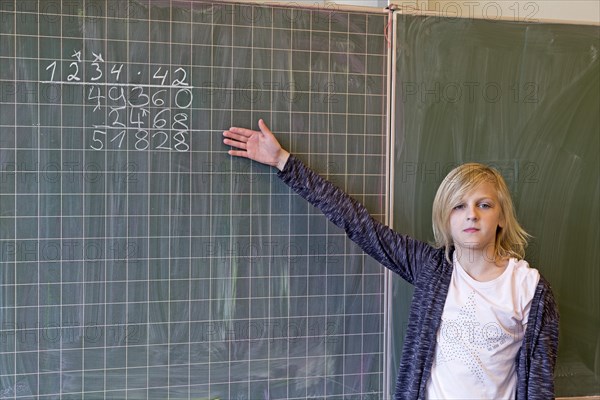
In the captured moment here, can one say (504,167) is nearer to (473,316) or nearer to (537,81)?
(537,81)

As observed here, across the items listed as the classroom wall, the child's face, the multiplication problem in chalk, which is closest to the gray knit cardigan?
the child's face

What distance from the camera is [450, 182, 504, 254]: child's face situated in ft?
4.84

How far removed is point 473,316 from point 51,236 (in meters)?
1.15

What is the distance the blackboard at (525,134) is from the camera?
177 cm

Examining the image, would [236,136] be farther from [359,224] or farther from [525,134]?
[525,134]

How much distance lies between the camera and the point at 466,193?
1.49 meters

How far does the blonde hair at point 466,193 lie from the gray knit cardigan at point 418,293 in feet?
0.30

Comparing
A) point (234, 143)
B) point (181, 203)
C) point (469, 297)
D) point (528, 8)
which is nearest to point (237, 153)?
point (234, 143)

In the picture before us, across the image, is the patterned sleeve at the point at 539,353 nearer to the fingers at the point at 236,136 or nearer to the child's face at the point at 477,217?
the child's face at the point at 477,217

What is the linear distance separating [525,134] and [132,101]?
1.20 meters

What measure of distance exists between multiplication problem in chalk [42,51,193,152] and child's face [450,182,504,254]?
2.55 feet

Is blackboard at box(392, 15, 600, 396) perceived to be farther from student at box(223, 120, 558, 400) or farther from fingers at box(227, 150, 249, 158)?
fingers at box(227, 150, 249, 158)

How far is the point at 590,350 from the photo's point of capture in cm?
187

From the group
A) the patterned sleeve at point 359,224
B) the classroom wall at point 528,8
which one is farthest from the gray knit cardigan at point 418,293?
the classroom wall at point 528,8
